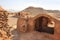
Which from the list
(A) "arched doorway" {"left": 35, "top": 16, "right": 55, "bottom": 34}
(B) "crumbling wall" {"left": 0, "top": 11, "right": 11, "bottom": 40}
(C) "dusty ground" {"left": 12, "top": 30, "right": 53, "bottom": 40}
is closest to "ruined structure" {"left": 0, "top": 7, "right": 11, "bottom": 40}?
(B) "crumbling wall" {"left": 0, "top": 11, "right": 11, "bottom": 40}

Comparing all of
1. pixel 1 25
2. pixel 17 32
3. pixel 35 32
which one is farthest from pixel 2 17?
pixel 17 32

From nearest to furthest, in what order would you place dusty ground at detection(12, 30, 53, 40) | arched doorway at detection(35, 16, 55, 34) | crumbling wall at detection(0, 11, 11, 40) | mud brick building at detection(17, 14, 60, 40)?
crumbling wall at detection(0, 11, 11, 40)
mud brick building at detection(17, 14, 60, 40)
dusty ground at detection(12, 30, 53, 40)
arched doorway at detection(35, 16, 55, 34)

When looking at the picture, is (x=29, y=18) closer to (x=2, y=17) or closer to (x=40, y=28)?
(x=40, y=28)

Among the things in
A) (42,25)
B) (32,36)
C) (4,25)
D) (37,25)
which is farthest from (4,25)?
(42,25)

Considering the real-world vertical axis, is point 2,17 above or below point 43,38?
above

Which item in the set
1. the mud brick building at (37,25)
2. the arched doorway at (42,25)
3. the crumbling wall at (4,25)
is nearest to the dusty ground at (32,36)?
the mud brick building at (37,25)

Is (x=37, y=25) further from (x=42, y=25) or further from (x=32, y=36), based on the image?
(x=32, y=36)

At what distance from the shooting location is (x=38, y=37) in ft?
50.3

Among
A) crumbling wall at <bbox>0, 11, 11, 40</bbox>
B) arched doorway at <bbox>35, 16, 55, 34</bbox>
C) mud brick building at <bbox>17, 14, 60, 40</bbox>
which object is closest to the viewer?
crumbling wall at <bbox>0, 11, 11, 40</bbox>

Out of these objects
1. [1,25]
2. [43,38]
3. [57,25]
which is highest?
[1,25]

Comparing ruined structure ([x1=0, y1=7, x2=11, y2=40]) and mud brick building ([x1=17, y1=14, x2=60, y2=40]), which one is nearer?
ruined structure ([x1=0, y1=7, x2=11, y2=40])

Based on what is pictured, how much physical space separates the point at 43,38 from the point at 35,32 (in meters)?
1.17

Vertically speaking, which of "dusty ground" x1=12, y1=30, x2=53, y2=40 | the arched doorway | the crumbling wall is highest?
the crumbling wall

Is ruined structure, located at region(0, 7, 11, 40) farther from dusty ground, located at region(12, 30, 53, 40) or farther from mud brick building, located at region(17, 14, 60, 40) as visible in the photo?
dusty ground, located at region(12, 30, 53, 40)
